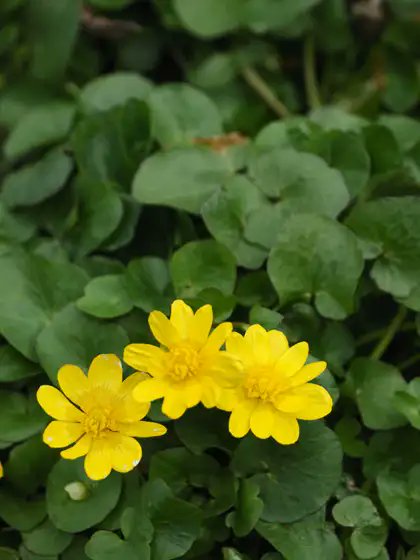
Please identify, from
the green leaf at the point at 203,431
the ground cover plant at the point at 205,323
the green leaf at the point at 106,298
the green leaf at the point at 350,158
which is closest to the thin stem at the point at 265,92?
the ground cover plant at the point at 205,323

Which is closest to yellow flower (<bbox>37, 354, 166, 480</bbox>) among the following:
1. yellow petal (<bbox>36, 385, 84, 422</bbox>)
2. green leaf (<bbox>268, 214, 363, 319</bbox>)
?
yellow petal (<bbox>36, 385, 84, 422</bbox>)

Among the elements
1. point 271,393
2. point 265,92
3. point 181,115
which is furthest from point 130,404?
point 265,92

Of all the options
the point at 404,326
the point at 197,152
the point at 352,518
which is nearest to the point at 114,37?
the point at 197,152

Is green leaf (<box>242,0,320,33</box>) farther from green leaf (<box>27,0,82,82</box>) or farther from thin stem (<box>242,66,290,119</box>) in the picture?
green leaf (<box>27,0,82,82</box>)

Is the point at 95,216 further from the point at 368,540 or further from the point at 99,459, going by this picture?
the point at 368,540

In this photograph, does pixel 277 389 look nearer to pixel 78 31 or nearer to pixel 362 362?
pixel 362 362

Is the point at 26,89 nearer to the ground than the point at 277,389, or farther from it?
nearer to the ground

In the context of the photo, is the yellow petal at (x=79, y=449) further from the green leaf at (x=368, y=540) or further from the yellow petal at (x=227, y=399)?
the green leaf at (x=368, y=540)
